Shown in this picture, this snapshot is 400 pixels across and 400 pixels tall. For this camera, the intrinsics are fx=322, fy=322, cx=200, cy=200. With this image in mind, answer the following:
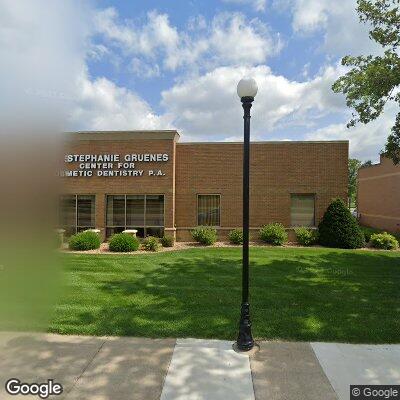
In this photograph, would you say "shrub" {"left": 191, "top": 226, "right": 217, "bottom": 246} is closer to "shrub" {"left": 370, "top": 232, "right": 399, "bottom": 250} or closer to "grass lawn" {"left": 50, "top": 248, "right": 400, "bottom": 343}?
"grass lawn" {"left": 50, "top": 248, "right": 400, "bottom": 343}

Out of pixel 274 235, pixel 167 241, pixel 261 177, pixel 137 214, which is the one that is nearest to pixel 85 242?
pixel 137 214

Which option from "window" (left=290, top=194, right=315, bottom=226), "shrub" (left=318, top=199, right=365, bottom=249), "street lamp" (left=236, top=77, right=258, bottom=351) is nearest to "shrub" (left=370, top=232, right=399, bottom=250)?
"shrub" (left=318, top=199, right=365, bottom=249)

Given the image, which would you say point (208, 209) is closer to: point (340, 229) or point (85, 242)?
point (85, 242)

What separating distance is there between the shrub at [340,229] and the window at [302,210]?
1.40 m

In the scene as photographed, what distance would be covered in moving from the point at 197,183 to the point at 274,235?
501cm

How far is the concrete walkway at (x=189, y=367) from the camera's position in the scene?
14.4 feet

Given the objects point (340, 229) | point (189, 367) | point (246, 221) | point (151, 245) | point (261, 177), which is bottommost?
point (189, 367)

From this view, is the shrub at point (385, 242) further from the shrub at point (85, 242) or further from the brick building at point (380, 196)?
the shrub at point (85, 242)

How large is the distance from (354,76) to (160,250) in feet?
36.0

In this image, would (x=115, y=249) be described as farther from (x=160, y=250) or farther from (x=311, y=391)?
(x=311, y=391)

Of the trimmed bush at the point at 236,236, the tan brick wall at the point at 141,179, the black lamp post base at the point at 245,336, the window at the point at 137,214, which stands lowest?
the black lamp post base at the point at 245,336

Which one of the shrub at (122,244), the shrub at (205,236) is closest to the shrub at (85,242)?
the shrub at (122,244)

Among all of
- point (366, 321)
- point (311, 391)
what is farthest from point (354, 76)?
point (311, 391)

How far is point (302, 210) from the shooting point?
17.8 metres
